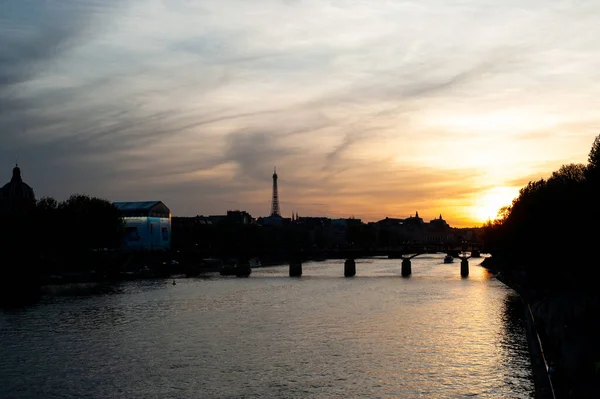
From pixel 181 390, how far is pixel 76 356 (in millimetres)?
12863

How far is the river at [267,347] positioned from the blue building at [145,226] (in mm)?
85557

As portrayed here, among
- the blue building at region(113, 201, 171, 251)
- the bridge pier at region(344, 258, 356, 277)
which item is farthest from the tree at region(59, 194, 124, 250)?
the bridge pier at region(344, 258, 356, 277)

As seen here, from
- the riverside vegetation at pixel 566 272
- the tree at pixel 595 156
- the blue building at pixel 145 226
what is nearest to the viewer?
the riverside vegetation at pixel 566 272

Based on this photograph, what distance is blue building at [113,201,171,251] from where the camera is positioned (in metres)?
171

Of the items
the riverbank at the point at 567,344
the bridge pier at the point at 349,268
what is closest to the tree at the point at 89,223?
the bridge pier at the point at 349,268

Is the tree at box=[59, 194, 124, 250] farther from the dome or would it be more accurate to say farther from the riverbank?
the riverbank

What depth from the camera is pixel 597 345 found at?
39750mm

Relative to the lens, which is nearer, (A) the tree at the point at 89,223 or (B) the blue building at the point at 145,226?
(A) the tree at the point at 89,223

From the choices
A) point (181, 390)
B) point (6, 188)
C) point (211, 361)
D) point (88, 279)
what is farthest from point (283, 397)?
point (6, 188)

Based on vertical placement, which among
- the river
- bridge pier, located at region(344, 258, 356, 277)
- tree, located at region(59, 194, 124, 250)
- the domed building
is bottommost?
the river

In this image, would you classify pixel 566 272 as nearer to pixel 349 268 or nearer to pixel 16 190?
pixel 349 268

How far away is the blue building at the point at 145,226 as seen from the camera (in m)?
171

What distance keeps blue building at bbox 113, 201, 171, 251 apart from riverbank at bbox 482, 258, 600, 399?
11968 cm

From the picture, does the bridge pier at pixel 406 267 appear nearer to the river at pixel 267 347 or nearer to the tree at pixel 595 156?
the river at pixel 267 347
